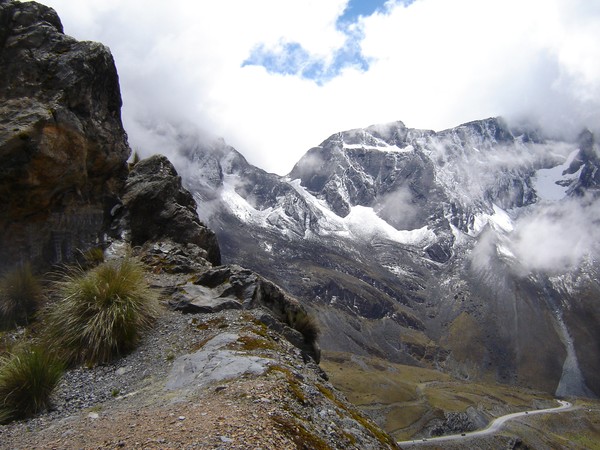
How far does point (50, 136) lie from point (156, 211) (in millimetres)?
8618

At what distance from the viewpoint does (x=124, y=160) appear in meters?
24.8

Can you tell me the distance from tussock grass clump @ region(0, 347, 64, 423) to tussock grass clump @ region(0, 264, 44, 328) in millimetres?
4803

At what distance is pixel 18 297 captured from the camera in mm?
17078

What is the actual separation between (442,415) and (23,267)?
545 ft

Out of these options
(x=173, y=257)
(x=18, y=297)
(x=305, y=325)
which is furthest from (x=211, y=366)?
(x=173, y=257)

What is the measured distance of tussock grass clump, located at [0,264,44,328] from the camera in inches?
656

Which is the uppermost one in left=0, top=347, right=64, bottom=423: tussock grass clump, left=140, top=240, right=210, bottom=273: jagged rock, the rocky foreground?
left=140, top=240, right=210, bottom=273: jagged rock

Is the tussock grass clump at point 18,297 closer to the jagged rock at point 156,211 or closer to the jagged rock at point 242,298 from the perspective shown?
the jagged rock at point 242,298

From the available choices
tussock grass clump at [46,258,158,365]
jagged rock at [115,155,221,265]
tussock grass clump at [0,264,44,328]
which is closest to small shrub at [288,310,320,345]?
jagged rock at [115,155,221,265]

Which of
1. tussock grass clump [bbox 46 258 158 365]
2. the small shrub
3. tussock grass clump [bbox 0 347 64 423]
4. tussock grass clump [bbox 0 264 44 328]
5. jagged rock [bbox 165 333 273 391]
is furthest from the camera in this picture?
the small shrub

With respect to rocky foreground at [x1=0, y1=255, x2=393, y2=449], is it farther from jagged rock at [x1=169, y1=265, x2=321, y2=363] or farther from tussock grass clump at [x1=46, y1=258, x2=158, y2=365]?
jagged rock at [x1=169, y1=265, x2=321, y2=363]

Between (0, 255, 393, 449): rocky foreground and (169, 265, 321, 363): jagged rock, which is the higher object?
(169, 265, 321, 363): jagged rock

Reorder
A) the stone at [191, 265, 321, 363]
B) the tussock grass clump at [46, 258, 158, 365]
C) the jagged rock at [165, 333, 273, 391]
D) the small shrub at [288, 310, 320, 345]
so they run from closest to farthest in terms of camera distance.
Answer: the jagged rock at [165, 333, 273, 391]
the tussock grass clump at [46, 258, 158, 365]
the stone at [191, 265, 321, 363]
the small shrub at [288, 310, 320, 345]

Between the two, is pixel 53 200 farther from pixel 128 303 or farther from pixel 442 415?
pixel 442 415
